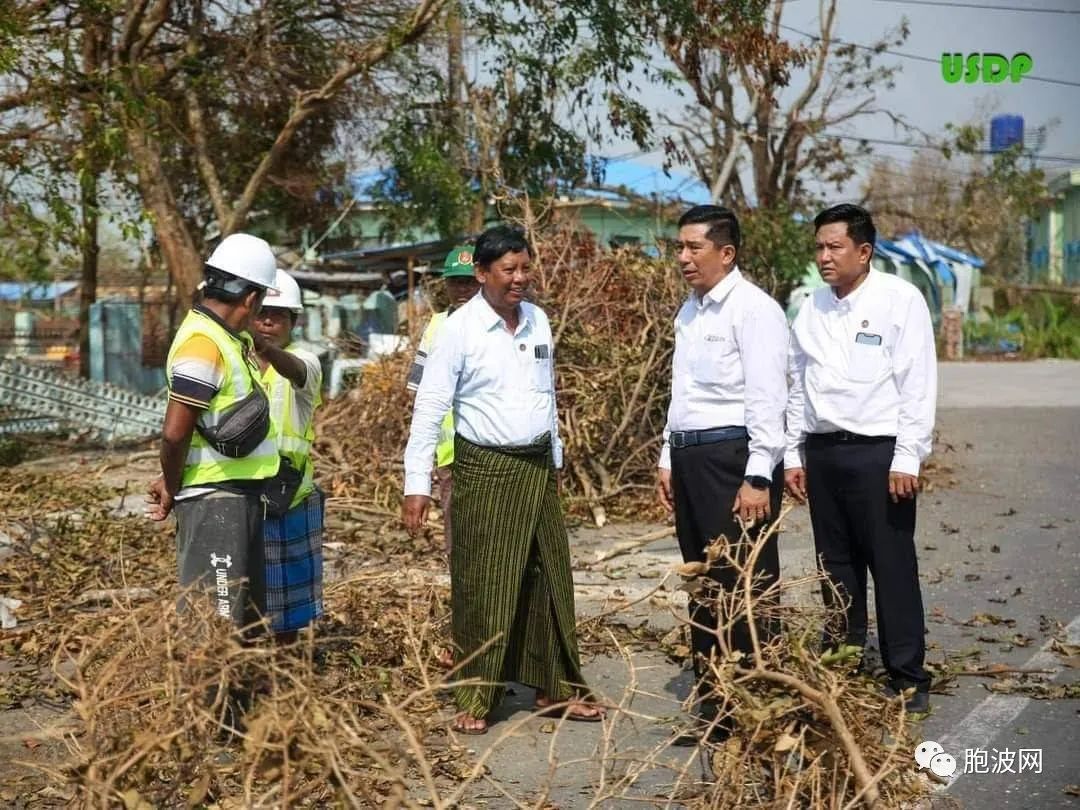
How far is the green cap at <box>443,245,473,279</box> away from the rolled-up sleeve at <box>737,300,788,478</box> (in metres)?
2.33

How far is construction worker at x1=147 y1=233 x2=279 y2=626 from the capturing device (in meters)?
4.83

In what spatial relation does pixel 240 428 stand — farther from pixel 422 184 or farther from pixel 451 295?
pixel 422 184

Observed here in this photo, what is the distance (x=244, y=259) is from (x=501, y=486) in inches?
54.0

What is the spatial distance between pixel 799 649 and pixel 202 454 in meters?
2.23

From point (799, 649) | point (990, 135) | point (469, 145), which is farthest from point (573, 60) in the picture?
point (990, 135)

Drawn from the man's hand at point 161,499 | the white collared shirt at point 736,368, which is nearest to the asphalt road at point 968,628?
the white collared shirt at point 736,368

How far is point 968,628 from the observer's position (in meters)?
7.00

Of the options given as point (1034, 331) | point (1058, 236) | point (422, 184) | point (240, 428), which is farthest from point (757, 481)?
point (1058, 236)

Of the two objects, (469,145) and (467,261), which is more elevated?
(469,145)

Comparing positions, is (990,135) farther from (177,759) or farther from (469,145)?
(177,759)

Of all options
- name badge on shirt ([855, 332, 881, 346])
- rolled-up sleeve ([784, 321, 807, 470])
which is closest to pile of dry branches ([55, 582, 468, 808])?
rolled-up sleeve ([784, 321, 807, 470])

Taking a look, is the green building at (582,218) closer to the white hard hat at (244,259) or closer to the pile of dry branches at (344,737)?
the white hard hat at (244,259)

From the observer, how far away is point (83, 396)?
15.9 metres

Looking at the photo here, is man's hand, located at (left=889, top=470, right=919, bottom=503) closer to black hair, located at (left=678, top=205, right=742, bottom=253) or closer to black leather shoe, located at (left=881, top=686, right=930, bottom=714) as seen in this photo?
black leather shoe, located at (left=881, top=686, right=930, bottom=714)
